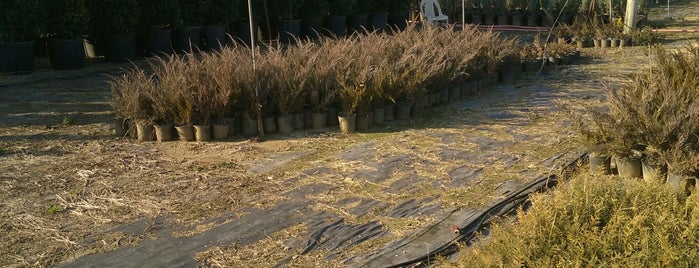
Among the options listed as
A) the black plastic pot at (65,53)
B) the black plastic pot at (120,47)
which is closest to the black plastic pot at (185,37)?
the black plastic pot at (120,47)

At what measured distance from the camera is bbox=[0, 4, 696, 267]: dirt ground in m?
3.56

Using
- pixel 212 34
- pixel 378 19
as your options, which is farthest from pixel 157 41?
pixel 378 19

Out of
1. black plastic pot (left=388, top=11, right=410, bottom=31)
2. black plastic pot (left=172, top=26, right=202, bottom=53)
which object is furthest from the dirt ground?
black plastic pot (left=388, top=11, right=410, bottom=31)

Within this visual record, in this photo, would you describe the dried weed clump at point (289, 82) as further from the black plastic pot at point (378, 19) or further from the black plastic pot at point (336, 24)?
the black plastic pot at point (378, 19)

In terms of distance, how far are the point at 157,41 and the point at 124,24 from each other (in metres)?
0.72

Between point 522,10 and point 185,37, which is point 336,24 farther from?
point 522,10

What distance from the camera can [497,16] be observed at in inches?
642

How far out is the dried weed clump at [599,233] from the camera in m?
2.54

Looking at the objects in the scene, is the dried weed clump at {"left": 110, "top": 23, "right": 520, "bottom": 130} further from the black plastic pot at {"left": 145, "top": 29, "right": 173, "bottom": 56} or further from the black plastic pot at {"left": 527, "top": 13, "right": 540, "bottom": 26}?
the black plastic pot at {"left": 527, "top": 13, "right": 540, "bottom": 26}

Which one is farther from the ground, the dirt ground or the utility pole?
the utility pole

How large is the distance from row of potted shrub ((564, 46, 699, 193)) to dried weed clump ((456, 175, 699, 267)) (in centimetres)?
123

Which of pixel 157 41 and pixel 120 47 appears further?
pixel 157 41

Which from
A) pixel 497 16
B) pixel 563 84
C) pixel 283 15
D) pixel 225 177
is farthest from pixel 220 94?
pixel 497 16

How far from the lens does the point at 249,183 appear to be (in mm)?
4566
